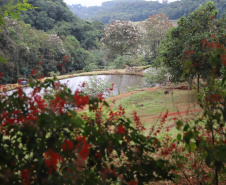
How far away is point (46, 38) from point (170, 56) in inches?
841

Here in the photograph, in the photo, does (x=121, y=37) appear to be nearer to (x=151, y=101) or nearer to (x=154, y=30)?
(x=154, y=30)

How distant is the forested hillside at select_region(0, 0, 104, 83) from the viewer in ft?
67.2

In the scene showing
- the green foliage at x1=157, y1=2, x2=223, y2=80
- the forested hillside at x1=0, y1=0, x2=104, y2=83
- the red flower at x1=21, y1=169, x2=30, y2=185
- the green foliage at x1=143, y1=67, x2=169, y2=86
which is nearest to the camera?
the red flower at x1=21, y1=169, x2=30, y2=185

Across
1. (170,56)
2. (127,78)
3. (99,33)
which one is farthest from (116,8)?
(170,56)

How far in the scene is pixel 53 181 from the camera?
1.47 meters

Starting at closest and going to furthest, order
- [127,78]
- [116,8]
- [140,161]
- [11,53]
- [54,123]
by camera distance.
Answer: [54,123] < [140,161] < [11,53] < [127,78] < [116,8]

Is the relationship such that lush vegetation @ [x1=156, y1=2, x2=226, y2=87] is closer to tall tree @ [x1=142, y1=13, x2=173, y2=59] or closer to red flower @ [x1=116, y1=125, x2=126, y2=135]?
red flower @ [x1=116, y1=125, x2=126, y2=135]

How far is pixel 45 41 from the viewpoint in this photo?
2802 centimetres

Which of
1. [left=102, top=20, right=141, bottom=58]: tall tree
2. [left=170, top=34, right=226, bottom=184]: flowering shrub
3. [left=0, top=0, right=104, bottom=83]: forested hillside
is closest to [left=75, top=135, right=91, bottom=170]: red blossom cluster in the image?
[left=170, top=34, right=226, bottom=184]: flowering shrub

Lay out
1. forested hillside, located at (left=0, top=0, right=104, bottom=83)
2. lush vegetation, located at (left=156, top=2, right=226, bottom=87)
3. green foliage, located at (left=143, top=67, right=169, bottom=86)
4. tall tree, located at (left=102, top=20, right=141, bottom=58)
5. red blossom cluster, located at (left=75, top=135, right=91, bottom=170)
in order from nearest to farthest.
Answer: red blossom cluster, located at (left=75, top=135, right=91, bottom=170) < lush vegetation, located at (left=156, top=2, right=226, bottom=87) < green foliage, located at (left=143, top=67, right=169, bottom=86) < forested hillside, located at (left=0, top=0, right=104, bottom=83) < tall tree, located at (left=102, top=20, right=141, bottom=58)

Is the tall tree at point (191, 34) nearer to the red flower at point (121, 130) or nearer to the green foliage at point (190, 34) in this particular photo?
the green foliage at point (190, 34)

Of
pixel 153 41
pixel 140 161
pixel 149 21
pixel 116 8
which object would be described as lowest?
pixel 140 161

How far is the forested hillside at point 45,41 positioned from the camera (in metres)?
20.5

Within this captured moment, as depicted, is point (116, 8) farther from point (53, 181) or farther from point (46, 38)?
point (53, 181)
